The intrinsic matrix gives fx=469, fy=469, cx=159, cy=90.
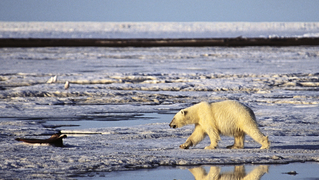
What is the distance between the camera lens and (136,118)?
805cm

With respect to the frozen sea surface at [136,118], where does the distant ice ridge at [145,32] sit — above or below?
above

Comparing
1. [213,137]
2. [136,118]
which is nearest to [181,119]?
[213,137]

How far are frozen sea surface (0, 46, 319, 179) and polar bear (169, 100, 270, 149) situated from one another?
0.16 meters

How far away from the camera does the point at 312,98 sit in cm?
1002

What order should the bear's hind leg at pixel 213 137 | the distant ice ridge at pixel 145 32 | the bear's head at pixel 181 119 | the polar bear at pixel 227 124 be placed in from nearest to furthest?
1. the polar bear at pixel 227 124
2. the bear's hind leg at pixel 213 137
3. the bear's head at pixel 181 119
4. the distant ice ridge at pixel 145 32

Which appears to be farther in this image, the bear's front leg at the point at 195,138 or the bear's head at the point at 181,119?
the bear's head at the point at 181,119

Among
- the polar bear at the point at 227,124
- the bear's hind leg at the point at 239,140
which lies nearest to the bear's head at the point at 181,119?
the polar bear at the point at 227,124

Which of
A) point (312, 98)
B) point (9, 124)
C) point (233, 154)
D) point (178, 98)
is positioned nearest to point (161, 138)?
point (233, 154)

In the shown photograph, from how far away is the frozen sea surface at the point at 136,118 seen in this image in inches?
189

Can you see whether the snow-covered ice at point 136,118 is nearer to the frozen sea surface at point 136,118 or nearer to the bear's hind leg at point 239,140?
the frozen sea surface at point 136,118

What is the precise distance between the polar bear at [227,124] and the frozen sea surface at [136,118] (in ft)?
0.52

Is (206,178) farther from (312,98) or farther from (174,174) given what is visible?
(312,98)

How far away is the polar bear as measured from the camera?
17.8 ft

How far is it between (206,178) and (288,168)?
92 cm
